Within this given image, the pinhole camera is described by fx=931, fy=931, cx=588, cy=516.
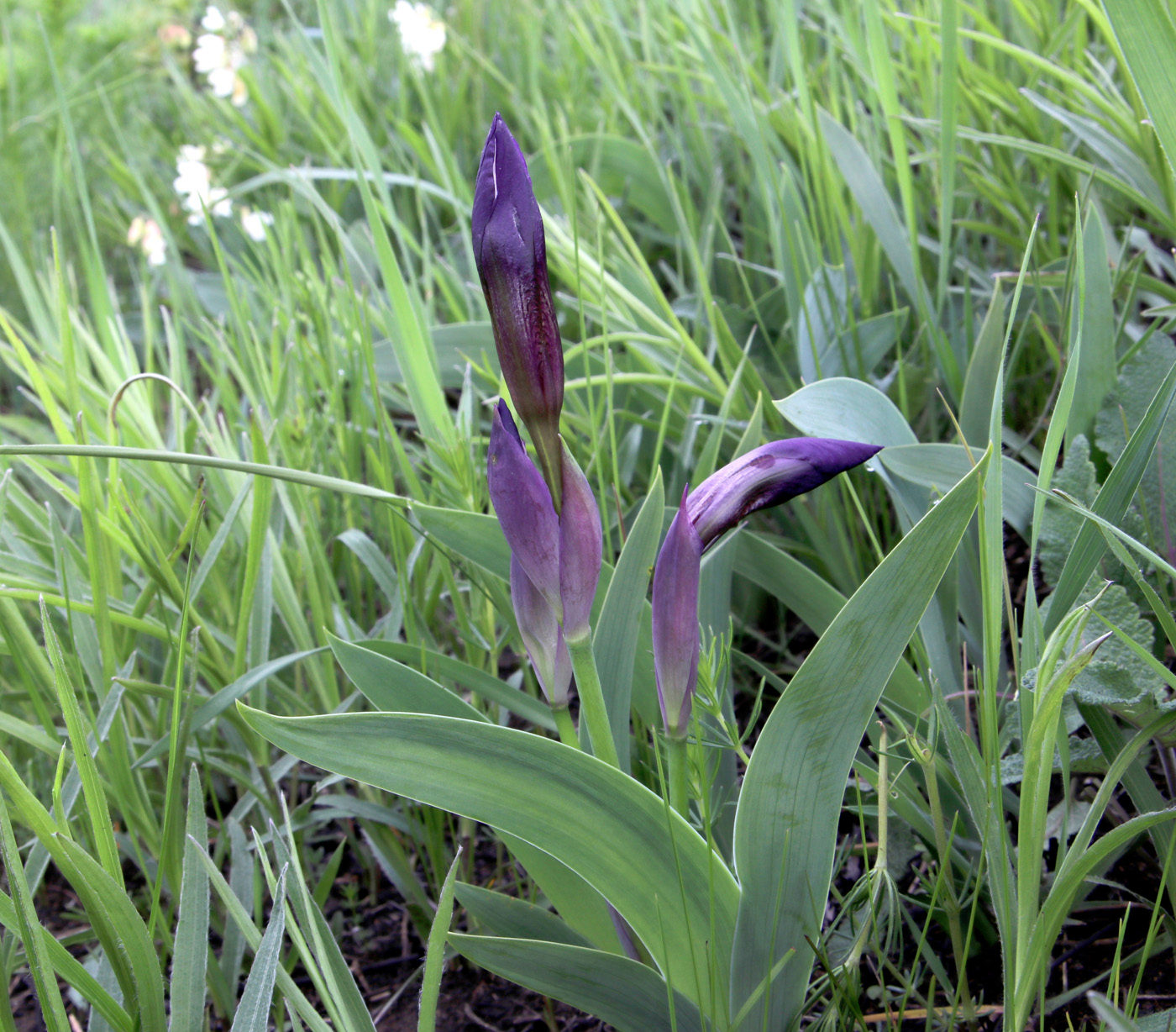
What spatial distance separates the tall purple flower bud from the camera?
19.4 inches

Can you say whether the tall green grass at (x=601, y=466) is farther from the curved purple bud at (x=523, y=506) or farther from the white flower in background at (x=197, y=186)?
the white flower in background at (x=197, y=186)

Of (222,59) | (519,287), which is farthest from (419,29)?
(519,287)

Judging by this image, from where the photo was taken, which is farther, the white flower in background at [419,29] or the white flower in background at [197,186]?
the white flower in background at [419,29]

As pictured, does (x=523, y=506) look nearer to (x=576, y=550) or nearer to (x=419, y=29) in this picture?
(x=576, y=550)

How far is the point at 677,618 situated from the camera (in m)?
0.52

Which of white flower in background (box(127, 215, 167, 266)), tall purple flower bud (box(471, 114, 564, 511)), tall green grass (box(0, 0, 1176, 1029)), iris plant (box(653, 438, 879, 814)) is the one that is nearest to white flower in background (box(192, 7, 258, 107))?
white flower in background (box(127, 215, 167, 266))

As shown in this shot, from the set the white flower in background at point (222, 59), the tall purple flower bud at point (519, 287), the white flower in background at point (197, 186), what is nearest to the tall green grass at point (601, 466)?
the tall purple flower bud at point (519, 287)

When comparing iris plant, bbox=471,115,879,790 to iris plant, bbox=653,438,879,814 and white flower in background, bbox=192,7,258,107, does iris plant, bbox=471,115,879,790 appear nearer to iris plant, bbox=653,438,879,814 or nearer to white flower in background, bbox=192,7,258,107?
iris plant, bbox=653,438,879,814

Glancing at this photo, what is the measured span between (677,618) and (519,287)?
201 mm

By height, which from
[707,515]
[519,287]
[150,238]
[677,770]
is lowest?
[677,770]

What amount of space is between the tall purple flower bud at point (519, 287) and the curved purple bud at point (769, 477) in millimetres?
85

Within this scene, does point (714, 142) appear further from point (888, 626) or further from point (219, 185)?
point (888, 626)

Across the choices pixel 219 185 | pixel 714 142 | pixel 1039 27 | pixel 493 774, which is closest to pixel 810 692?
pixel 493 774

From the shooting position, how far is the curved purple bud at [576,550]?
20.6 inches
